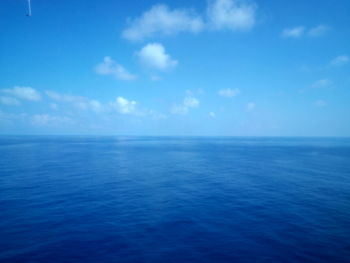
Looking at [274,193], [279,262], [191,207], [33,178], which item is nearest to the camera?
[279,262]

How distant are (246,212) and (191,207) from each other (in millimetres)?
7793

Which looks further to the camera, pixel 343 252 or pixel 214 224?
pixel 214 224

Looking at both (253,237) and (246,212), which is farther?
(246,212)

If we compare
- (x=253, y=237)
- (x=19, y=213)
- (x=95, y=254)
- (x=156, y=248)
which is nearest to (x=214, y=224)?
(x=253, y=237)

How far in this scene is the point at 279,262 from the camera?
17.6 meters

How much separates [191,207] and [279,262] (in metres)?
14.4

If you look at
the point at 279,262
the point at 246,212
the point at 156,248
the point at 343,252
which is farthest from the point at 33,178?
the point at 343,252

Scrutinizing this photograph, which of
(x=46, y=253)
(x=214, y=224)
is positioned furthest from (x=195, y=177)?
(x=46, y=253)

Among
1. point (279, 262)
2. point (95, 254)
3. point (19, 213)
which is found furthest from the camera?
point (19, 213)

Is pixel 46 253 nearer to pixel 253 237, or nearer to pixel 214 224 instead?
pixel 214 224

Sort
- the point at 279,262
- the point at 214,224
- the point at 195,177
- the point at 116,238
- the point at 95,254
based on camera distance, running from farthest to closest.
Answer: the point at 195,177 → the point at 214,224 → the point at 116,238 → the point at 95,254 → the point at 279,262

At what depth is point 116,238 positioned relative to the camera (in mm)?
21453

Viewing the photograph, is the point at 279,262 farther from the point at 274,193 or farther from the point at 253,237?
the point at 274,193

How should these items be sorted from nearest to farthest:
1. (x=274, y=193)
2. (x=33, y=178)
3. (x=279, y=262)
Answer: (x=279, y=262) < (x=274, y=193) < (x=33, y=178)
